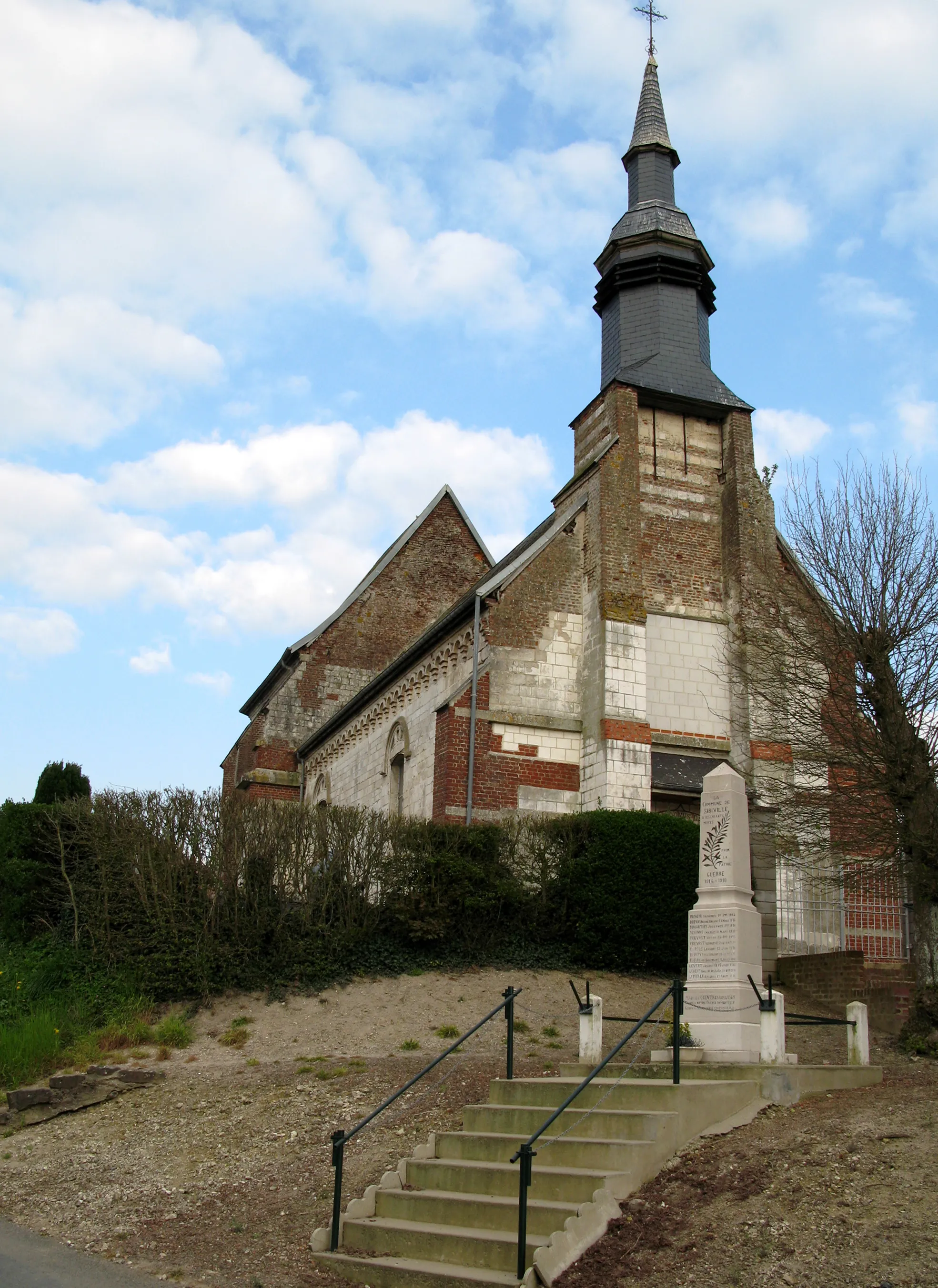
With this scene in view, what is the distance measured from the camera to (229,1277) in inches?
316

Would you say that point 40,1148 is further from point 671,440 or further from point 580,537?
point 671,440

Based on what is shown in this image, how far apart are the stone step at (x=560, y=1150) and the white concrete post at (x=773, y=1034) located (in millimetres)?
1882

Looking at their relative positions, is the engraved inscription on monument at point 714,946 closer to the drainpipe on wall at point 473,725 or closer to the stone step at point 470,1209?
the stone step at point 470,1209

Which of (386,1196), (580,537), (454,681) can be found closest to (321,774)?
Answer: (454,681)

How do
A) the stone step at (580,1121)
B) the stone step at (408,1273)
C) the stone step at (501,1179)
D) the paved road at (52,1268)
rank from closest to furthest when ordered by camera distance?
the stone step at (408,1273)
the paved road at (52,1268)
the stone step at (501,1179)
the stone step at (580,1121)

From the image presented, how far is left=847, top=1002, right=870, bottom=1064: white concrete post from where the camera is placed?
10.8m

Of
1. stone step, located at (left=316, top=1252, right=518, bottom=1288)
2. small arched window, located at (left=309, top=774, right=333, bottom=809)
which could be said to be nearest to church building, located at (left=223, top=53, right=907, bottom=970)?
small arched window, located at (left=309, top=774, right=333, bottom=809)

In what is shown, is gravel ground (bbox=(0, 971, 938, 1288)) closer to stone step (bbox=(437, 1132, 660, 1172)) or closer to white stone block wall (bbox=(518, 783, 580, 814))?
stone step (bbox=(437, 1132, 660, 1172))

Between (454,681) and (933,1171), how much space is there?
14.1 m

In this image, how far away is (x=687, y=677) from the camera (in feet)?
67.9

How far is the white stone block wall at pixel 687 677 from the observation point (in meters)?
20.4

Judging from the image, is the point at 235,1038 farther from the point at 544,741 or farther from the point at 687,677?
the point at 687,677

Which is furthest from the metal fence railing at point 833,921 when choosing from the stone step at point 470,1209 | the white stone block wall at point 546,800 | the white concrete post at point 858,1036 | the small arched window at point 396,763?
the stone step at point 470,1209

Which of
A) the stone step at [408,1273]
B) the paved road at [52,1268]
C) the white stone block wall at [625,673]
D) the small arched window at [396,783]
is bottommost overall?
the paved road at [52,1268]
